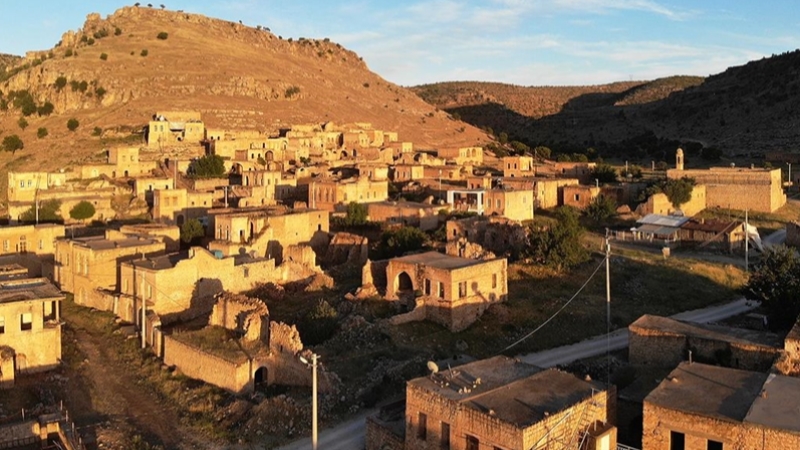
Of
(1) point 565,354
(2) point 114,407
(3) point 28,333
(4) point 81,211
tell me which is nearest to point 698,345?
(1) point 565,354

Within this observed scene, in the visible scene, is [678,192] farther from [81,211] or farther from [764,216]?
[81,211]

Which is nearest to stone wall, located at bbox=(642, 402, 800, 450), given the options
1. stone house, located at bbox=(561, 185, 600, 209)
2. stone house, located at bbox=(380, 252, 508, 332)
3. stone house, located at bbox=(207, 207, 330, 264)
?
stone house, located at bbox=(380, 252, 508, 332)

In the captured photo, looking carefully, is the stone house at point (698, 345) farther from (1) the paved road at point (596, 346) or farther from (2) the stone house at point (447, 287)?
(2) the stone house at point (447, 287)

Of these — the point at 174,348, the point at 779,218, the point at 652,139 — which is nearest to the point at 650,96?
the point at 652,139

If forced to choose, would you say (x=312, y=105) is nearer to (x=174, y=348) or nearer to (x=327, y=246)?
(x=327, y=246)

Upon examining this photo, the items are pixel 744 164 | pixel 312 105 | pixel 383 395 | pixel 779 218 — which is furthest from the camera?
pixel 312 105

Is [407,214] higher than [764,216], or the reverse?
[407,214]
